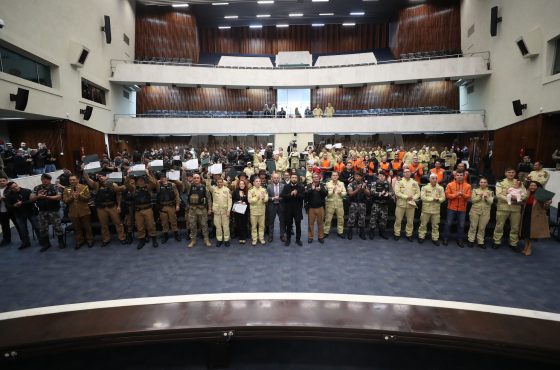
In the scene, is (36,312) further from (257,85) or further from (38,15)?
(257,85)

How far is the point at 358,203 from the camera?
6875 millimetres

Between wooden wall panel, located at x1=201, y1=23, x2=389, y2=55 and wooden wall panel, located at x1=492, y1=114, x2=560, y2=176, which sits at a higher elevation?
wooden wall panel, located at x1=201, y1=23, x2=389, y2=55

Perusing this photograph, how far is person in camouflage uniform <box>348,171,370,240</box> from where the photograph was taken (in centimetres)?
684

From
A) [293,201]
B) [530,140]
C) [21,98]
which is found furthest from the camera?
[530,140]

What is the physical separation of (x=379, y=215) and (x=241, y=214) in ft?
11.3

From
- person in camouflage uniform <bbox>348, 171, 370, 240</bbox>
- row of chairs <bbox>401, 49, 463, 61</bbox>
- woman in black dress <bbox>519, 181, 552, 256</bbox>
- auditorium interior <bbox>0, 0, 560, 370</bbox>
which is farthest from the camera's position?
row of chairs <bbox>401, 49, 463, 61</bbox>

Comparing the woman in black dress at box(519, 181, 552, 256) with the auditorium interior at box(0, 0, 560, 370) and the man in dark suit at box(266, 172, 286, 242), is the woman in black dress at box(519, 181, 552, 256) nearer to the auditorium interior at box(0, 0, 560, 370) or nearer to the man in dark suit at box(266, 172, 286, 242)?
the auditorium interior at box(0, 0, 560, 370)

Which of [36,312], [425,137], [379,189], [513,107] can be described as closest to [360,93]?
[425,137]

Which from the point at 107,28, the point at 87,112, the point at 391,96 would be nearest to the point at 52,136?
the point at 87,112

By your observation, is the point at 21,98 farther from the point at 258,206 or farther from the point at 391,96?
the point at 391,96

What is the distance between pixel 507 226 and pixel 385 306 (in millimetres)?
5805

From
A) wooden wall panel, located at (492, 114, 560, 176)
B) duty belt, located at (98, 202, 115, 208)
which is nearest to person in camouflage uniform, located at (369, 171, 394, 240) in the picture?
duty belt, located at (98, 202, 115, 208)

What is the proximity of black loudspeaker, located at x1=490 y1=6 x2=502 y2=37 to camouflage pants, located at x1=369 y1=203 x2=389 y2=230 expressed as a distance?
14713 millimetres

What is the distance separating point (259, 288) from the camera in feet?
15.1
